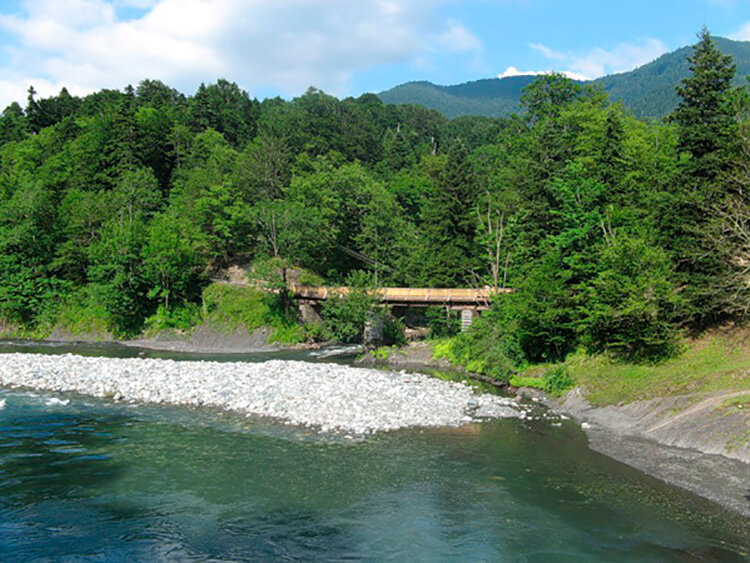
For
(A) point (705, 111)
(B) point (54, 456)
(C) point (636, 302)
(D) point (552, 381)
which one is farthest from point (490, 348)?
(B) point (54, 456)

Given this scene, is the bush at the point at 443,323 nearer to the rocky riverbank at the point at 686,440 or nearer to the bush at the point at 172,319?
the bush at the point at 172,319

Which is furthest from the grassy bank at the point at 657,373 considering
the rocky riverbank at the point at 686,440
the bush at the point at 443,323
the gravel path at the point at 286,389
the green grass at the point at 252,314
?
the green grass at the point at 252,314

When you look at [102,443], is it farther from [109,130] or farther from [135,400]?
[109,130]

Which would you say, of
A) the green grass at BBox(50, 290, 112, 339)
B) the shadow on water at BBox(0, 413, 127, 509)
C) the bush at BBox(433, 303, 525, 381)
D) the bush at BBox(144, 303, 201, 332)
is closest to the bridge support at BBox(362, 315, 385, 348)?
→ the bush at BBox(433, 303, 525, 381)

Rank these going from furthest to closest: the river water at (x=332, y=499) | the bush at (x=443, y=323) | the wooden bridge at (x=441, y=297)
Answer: the bush at (x=443, y=323)
the wooden bridge at (x=441, y=297)
the river water at (x=332, y=499)

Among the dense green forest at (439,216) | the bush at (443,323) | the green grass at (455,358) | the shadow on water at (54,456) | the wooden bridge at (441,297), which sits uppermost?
the dense green forest at (439,216)

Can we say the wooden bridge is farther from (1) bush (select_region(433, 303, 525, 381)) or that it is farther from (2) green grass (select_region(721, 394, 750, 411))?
(2) green grass (select_region(721, 394, 750, 411))

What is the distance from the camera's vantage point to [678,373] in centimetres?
2303

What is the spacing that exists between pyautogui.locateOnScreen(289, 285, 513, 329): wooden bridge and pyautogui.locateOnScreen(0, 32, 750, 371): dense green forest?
4.49ft

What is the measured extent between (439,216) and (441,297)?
917cm

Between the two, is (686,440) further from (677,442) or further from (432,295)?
(432,295)

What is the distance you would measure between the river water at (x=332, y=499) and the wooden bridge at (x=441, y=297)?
1967cm

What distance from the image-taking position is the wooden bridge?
3981cm

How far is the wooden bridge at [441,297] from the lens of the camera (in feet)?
131
